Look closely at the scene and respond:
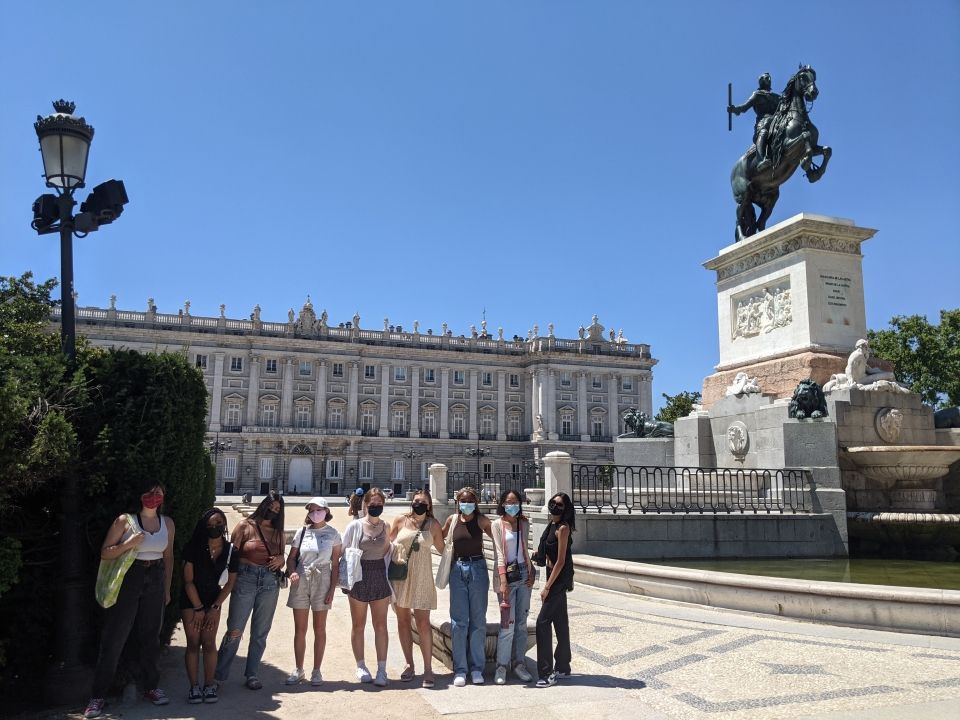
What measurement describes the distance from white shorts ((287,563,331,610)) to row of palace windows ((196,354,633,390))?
70.9 meters

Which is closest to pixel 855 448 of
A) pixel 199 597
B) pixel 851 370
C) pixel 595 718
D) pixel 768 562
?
pixel 851 370

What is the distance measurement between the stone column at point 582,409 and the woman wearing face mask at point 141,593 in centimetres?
7812

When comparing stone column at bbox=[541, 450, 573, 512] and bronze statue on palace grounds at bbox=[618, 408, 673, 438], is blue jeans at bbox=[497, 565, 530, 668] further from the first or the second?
bronze statue on palace grounds at bbox=[618, 408, 673, 438]

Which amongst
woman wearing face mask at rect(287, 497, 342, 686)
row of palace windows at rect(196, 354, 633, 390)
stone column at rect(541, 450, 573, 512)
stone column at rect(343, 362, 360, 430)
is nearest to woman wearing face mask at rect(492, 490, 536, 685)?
woman wearing face mask at rect(287, 497, 342, 686)

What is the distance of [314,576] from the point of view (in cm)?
598

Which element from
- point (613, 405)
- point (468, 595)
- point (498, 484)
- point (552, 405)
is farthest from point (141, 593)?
point (613, 405)

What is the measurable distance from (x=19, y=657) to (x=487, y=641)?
11.5ft

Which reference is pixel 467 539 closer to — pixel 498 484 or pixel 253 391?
pixel 498 484

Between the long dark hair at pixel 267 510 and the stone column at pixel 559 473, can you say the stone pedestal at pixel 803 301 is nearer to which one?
the stone column at pixel 559 473

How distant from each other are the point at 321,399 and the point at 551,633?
72.9 meters

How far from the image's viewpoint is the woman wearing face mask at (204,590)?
5504 mm

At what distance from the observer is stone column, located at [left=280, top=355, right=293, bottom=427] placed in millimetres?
75125

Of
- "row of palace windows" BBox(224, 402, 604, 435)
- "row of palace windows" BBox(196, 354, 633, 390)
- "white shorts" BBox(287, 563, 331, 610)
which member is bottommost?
"white shorts" BBox(287, 563, 331, 610)

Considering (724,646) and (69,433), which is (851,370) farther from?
(69,433)
